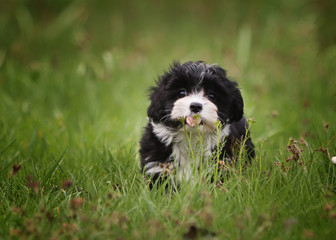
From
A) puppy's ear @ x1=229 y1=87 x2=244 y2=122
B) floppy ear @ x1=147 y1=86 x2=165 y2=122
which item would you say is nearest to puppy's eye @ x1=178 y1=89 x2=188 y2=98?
floppy ear @ x1=147 y1=86 x2=165 y2=122

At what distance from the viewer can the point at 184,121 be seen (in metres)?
3.04

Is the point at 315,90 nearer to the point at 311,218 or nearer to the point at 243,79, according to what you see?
the point at 243,79

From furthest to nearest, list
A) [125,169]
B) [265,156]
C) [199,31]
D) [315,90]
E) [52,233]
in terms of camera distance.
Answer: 1. [199,31]
2. [315,90]
3. [125,169]
4. [265,156]
5. [52,233]

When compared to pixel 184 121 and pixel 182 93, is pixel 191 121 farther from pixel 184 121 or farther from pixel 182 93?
pixel 182 93

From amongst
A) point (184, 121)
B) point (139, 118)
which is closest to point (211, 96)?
point (184, 121)

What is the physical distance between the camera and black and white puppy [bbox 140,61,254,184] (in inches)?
124

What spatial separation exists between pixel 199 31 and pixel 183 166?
599 centimetres

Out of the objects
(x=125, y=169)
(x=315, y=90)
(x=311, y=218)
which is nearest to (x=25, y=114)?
(x=125, y=169)

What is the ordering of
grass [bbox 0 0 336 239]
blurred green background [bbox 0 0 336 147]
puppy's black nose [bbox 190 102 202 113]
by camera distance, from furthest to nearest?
blurred green background [bbox 0 0 336 147]
puppy's black nose [bbox 190 102 202 113]
grass [bbox 0 0 336 239]

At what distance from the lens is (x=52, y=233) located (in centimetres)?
227

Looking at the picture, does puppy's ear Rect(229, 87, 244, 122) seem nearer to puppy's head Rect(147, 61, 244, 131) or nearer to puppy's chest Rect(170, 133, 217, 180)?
puppy's head Rect(147, 61, 244, 131)

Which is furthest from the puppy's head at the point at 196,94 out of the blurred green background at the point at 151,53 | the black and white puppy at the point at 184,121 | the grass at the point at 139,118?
the blurred green background at the point at 151,53

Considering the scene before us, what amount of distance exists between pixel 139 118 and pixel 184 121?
2249mm

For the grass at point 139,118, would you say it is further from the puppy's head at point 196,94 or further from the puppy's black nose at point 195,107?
the puppy's black nose at point 195,107
